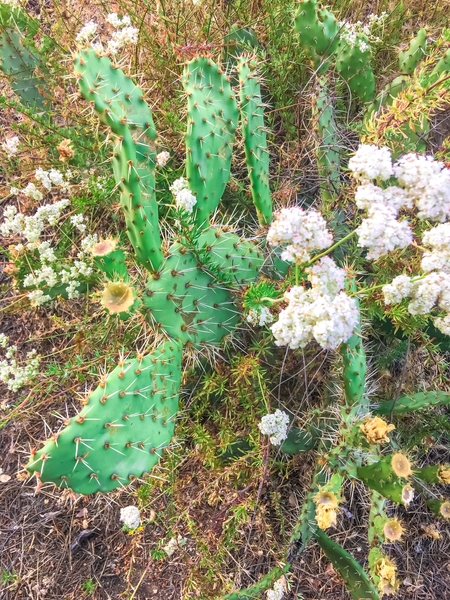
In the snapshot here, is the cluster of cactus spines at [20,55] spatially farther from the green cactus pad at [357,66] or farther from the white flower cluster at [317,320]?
the white flower cluster at [317,320]

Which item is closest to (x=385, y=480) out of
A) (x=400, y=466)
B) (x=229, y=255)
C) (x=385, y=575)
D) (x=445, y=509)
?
(x=400, y=466)

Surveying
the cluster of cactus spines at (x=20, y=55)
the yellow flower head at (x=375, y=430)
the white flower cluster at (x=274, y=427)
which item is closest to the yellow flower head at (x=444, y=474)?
the yellow flower head at (x=375, y=430)

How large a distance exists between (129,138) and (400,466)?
1331mm

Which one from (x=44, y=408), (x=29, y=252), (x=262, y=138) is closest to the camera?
(x=262, y=138)

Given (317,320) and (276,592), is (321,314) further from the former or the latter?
(276,592)

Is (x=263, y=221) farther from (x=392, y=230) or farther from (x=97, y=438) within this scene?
(x=97, y=438)

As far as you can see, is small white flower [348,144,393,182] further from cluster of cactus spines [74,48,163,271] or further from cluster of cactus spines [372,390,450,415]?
cluster of cactus spines [372,390,450,415]

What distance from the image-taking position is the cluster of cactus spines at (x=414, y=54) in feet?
6.63

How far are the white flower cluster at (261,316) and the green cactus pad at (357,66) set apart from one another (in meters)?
1.40

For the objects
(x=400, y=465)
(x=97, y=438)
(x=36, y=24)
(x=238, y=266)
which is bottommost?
(x=400, y=465)

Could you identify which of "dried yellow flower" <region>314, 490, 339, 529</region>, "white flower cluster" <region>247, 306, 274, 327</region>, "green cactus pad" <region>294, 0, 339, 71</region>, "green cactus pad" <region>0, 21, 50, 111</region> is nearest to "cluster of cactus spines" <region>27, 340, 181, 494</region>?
"white flower cluster" <region>247, 306, 274, 327</region>

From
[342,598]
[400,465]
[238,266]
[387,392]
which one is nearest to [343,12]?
[238,266]

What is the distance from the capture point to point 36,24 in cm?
216

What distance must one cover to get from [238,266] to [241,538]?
4.26 feet
